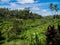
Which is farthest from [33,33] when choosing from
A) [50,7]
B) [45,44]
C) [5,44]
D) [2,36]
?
[50,7]

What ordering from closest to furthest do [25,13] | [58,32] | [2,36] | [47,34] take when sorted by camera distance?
[47,34] < [58,32] < [2,36] < [25,13]

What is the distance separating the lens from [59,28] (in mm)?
30453

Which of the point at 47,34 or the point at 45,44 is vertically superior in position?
the point at 47,34

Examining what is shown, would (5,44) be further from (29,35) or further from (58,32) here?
(58,32)

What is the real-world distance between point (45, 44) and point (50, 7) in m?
78.8

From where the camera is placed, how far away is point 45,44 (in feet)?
97.0

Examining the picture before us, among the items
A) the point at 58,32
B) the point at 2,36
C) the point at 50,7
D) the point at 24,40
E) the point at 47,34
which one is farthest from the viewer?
the point at 50,7

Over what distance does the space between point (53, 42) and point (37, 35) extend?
10.8ft

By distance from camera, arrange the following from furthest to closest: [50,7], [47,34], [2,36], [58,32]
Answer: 1. [50,7]
2. [2,36]
3. [58,32]
4. [47,34]

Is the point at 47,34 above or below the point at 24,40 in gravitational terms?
above

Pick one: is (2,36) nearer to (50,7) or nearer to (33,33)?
(33,33)

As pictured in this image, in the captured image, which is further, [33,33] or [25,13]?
[25,13]

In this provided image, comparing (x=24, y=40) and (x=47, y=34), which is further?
(x=24, y=40)

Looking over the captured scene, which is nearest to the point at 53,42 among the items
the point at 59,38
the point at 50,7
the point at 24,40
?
the point at 59,38
